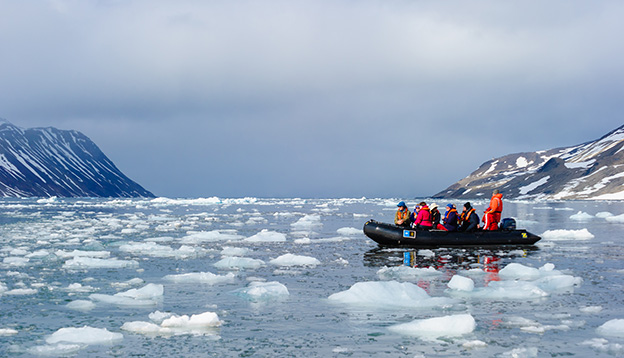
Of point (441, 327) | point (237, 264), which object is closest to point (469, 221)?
point (237, 264)

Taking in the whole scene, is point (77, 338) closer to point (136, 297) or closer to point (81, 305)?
point (81, 305)

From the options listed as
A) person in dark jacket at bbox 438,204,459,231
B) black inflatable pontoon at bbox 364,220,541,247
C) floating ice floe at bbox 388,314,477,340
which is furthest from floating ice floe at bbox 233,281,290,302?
person in dark jacket at bbox 438,204,459,231

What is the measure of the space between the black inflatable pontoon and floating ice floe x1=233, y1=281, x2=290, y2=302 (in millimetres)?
11591

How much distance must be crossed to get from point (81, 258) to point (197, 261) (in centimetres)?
358

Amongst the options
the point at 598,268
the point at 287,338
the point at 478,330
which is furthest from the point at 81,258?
the point at 598,268

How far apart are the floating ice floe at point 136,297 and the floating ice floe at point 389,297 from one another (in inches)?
147

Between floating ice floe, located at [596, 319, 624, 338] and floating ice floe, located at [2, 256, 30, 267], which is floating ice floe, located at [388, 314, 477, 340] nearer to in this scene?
floating ice floe, located at [596, 319, 624, 338]

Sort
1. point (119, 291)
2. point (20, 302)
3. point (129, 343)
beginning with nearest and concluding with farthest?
1. point (129, 343)
2. point (20, 302)
3. point (119, 291)

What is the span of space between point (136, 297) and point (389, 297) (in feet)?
17.6

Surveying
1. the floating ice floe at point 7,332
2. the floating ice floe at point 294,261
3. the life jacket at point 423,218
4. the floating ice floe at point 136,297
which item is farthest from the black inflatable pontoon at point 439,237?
the floating ice floe at point 7,332

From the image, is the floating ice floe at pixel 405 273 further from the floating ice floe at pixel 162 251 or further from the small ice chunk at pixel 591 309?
the floating ice floe at pixel 162 251

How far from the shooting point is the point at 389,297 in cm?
1148

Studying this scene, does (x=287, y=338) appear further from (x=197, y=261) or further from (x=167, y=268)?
(x=197, y=261)

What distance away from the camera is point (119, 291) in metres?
12.9
